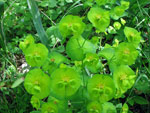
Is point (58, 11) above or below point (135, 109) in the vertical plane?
above

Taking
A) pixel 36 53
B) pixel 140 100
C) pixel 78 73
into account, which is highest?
pixel 36 53

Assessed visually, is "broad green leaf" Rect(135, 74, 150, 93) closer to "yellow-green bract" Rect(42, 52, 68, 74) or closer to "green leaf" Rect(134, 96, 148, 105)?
"green leaf" Rect(134, 96, 148, 105)

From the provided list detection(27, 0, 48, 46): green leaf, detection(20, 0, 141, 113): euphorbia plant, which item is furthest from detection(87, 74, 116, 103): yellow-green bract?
detection(27, 0, 48, 46): green leaf

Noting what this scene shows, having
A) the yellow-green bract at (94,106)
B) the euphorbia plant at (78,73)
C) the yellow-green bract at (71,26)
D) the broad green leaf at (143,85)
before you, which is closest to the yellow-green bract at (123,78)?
the euphorbia plant at (78,73)

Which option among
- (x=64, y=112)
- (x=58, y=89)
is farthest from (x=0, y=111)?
(x=58, y=89)

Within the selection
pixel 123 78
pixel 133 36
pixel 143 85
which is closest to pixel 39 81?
pixel 123 78

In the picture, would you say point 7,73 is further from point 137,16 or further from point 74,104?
point 137,16

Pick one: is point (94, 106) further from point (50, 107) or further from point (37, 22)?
point (37, 22)
